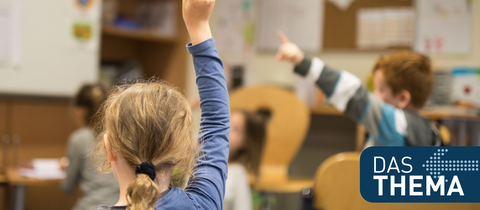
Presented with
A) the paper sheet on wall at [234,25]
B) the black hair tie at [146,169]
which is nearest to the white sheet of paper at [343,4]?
the paper sheet on wall at [234,25]

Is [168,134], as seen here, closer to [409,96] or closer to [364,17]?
[409,96]

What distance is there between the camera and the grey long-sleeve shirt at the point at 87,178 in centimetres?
173

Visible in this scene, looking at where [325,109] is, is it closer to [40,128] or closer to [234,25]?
[234,25]

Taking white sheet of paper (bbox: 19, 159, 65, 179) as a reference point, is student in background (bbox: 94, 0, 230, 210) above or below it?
above

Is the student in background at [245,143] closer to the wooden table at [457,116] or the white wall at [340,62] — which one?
the wooden table at [457,116]

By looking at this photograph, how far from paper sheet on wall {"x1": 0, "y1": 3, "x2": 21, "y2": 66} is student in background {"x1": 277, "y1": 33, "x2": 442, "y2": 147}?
149cm

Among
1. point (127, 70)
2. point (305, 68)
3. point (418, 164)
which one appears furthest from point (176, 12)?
point (418, 164)

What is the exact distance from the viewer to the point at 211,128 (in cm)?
70

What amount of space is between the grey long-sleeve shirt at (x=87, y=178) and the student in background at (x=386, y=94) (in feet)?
3.16

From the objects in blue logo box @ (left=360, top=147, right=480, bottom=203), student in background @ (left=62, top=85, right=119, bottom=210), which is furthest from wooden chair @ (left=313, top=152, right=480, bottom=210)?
student in background @ (left=62, top=85, right=119, bottom=210)

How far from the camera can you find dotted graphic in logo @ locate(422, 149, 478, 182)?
85 centimetres

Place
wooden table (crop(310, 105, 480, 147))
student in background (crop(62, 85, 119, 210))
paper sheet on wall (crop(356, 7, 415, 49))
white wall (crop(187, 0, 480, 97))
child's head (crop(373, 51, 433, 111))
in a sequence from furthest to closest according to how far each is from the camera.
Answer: paper sheet on wall (crop(356, 7, 415, 49)), white wall (crop(187, 0, 480, 97)), wooden table (crop(310, 105, 480, 147)), student in background (crop(62, 85, 119, 210)), child's head (crop(373, 51, 433, 111))

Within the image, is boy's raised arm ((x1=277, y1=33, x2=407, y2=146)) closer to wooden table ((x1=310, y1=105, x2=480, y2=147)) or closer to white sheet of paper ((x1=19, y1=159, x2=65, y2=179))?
wooden table ((x1=310, y1=105, x2=480, y2=147))

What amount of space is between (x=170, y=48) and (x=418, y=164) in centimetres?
245
